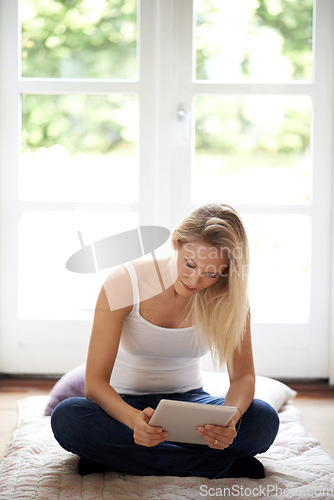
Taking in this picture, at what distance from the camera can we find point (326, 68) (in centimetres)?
268

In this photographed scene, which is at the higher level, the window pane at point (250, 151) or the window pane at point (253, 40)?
the window pane at point (253, 40)

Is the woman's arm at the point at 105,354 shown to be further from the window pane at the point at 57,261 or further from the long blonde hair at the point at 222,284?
the window pane at the point at 57,261

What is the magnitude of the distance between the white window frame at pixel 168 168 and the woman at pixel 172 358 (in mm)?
999

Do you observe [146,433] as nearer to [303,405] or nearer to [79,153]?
[303,405]

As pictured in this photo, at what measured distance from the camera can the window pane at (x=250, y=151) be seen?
2.74 meters

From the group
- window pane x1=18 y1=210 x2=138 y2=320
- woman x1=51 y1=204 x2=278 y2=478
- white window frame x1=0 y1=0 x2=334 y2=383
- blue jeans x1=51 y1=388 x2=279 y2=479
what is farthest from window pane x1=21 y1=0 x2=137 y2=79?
blue jeans x1=51 y1=388 x2=279 y2=479

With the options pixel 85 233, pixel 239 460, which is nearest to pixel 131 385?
pixel 239 460

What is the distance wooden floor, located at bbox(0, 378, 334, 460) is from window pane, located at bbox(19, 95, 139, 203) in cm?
81

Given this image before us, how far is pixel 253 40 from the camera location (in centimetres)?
272

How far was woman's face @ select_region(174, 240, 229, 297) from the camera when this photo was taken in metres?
1.61

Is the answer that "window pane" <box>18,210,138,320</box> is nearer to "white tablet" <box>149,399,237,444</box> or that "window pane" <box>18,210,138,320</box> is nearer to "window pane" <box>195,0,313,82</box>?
"window pane" <box>195,0,313,82</box>

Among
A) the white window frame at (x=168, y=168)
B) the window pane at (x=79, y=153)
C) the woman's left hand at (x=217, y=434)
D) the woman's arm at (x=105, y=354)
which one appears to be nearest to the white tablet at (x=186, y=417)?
the woman's left hand at (x=217, y=434)

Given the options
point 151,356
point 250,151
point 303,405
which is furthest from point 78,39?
point 303,405

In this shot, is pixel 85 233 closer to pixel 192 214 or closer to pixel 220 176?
pixel 220 176
